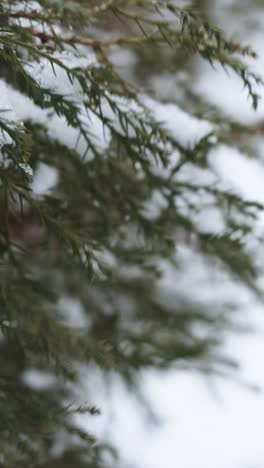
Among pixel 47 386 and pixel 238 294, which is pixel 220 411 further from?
pixel 47 386

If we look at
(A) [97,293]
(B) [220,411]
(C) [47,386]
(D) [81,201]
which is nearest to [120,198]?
(D) [81,201]

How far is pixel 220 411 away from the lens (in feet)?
15.0

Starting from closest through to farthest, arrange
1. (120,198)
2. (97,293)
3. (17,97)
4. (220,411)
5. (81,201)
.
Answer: (17,97) → (120,198) → (81,201) → (97,293) → (220,411)

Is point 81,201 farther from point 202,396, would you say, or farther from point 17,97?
point 202,396

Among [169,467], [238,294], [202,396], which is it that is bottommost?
[169,467]

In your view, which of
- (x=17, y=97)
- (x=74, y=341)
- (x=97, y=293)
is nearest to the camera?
(x=17, y=97)

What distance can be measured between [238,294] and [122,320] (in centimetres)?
108

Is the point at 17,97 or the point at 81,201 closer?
the point at 17,97

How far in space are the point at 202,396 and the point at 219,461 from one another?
0.58 metres

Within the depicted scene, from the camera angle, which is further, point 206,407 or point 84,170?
point 206,407

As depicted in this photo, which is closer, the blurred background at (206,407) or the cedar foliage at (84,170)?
the cedar foliage at (84,170)

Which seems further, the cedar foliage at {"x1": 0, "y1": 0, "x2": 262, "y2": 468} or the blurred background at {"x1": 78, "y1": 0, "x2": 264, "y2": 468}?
the blurred background at {"x1": 78, "y1": 0, "x2": 264, "y2": 468}

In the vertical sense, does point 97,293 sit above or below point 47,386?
above

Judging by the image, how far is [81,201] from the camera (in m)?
1.87
